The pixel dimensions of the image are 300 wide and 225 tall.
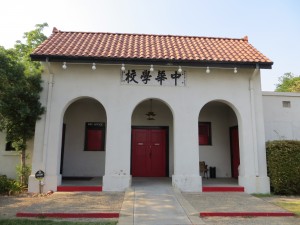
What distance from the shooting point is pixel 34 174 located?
848cm

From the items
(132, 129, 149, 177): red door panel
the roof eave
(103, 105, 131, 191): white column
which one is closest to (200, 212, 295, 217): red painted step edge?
(103, 105, 131, 191): white column

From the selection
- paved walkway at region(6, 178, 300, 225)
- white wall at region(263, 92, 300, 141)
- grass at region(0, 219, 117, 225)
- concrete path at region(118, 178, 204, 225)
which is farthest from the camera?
white wall at region(263, 92, 300, 141)

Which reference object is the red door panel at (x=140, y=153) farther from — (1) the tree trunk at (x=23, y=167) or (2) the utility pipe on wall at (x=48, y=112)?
(1) the tree trunk at (x=23, y=167)

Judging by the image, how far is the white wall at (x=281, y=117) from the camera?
10.8m

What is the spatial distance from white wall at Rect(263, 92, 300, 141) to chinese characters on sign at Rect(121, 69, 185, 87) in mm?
4269

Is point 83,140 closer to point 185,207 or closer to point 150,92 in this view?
point 150,92

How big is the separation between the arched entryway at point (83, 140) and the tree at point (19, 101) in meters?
2.23

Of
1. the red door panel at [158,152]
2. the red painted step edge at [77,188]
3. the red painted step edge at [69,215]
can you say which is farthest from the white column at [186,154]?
the red painted step edge at [69,215]

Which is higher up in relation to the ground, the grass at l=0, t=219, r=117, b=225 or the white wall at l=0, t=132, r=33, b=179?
the white wall at l=0, t=132, r=33, b=179

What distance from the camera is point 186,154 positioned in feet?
29.2

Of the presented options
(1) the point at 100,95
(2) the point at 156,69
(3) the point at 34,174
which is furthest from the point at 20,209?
(2) the point at 156,69

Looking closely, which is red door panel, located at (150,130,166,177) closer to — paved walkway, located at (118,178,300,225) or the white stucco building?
the white stucco building

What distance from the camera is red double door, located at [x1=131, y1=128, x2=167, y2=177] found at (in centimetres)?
1148

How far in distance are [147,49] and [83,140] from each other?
5047 millimetres
